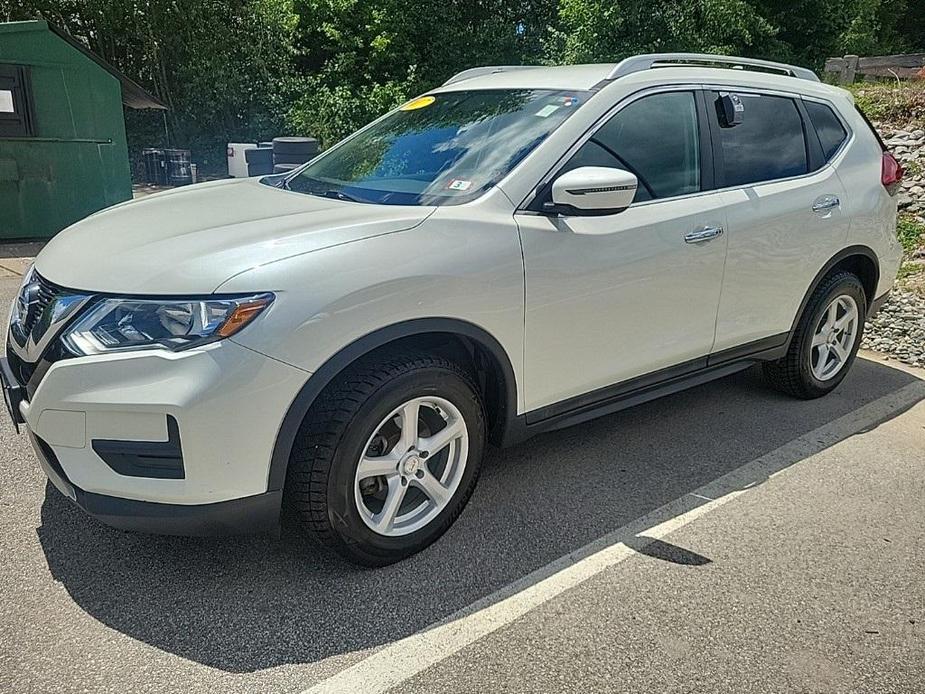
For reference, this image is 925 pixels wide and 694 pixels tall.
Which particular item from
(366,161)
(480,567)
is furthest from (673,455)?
(366,161)

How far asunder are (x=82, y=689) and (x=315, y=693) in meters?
0.66

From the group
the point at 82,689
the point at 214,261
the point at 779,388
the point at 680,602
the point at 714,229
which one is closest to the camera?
the point at 82,689

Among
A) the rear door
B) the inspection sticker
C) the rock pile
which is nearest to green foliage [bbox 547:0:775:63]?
the rock pile

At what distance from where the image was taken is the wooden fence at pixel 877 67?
12.0m

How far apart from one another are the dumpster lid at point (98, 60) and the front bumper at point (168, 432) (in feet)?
23.4

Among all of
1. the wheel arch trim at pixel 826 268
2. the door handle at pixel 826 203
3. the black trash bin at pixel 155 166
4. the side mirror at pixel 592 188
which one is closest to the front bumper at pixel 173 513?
the side mirror at pixel 592 188

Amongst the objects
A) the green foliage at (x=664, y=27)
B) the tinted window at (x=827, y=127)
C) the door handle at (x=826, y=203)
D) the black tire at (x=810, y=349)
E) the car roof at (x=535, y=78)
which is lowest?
the black tire at (x=810, y=349)

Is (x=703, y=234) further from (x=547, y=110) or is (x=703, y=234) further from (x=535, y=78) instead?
(x=535, y=78)

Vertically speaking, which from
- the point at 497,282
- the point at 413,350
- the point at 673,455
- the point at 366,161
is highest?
the point at 366,161

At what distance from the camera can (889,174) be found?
4664 mm

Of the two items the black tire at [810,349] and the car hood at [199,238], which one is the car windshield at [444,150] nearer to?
the car hood at [199,238]

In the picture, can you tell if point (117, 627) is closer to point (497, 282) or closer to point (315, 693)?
point (315, 693)

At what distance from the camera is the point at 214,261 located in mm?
2498

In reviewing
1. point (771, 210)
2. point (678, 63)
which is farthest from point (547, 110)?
point (771, 210)
